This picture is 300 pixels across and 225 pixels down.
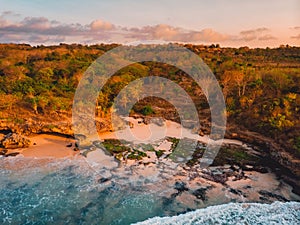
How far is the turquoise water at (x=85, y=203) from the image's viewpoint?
14.7 m

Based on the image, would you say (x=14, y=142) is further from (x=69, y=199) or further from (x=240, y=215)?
(x=240, y=215)

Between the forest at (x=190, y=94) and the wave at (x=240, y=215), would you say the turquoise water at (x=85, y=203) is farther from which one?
the forest at (x=190, y=94)

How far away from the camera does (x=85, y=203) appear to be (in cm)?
1630

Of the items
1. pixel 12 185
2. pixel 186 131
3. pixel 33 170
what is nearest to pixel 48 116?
pixel 33 170

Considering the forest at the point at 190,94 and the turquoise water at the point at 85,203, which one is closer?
the turquoise water at the point at 85,203

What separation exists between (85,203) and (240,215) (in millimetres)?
8325

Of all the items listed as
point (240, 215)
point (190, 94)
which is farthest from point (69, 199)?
point (190, 94)

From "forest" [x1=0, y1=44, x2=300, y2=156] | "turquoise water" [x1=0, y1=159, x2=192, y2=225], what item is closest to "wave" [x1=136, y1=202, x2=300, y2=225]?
"turquoise water" [x1=0, y1=159, x2=192, y2=225]

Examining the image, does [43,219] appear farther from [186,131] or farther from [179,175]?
[186,131]

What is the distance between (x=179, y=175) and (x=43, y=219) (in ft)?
29.5

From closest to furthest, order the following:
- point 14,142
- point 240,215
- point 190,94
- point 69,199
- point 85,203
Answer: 1. point 240,215
2. point 85,203
3. point 69,199
4. point 14,142
5. point 190,94

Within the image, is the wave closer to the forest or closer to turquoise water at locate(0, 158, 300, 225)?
turquoise water at locate(0, 158, 300, 225)

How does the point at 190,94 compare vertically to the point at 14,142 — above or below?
above

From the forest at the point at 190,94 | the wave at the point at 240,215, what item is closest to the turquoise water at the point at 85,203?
the wave at the point at 240,215
